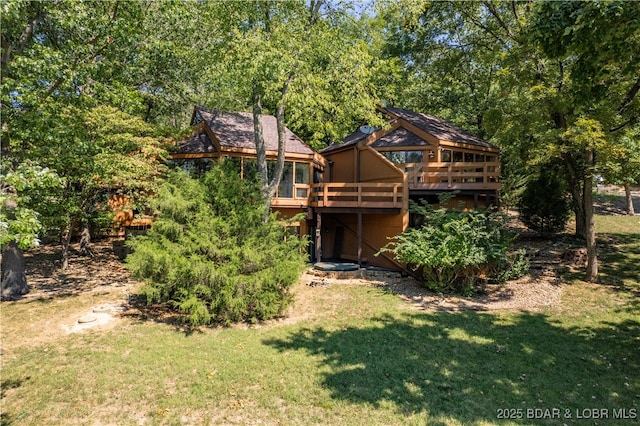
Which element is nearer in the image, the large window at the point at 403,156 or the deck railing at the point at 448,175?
the deck railing at the point at 448,175

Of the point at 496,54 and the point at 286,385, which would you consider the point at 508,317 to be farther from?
the point at 496,54

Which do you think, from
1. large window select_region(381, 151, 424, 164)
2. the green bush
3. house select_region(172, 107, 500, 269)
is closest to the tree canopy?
house select_region(172, 107, 500, 269)

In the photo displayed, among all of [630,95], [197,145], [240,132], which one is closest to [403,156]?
[240,132]

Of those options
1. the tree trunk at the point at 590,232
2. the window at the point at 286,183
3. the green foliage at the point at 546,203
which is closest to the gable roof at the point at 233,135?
the window at the point at 286,183

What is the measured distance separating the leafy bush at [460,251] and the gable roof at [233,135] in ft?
23.8

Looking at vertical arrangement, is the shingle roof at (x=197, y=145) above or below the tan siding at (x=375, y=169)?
above

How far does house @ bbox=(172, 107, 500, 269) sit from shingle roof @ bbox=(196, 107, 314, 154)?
5 centimetres

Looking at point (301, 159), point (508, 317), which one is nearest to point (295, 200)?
point (301, 159)

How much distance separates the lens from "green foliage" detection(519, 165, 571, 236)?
17.0 meters

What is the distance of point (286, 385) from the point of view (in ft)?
20.7

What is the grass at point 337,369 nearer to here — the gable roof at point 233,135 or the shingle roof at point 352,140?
the gable roof at point 233,135

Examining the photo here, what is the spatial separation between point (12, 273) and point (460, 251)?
14.2 meters

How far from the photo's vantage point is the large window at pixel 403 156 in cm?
1673

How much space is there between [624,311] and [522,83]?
336 inches
